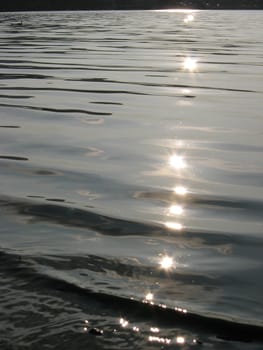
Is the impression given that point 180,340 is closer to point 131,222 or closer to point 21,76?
point 131,222

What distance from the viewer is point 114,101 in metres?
9.69

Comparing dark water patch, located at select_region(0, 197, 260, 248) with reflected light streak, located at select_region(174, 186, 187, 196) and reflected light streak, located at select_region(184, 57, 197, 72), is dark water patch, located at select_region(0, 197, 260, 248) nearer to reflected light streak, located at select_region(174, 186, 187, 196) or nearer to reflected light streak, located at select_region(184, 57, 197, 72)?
reflected light streak, located at select_region(174, 186, 187, 196)

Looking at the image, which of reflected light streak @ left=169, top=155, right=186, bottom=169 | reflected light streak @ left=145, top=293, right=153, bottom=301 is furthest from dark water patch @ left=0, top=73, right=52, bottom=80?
reflected light streak @ left=145, top=293, right=153, bottom=301

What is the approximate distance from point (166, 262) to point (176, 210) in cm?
102

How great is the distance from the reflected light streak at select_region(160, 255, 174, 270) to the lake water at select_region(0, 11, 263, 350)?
0.04 ft

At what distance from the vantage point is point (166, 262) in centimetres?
344

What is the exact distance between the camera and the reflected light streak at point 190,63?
15.2 meters

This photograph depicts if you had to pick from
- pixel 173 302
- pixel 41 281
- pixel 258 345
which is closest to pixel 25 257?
pixel 41 281

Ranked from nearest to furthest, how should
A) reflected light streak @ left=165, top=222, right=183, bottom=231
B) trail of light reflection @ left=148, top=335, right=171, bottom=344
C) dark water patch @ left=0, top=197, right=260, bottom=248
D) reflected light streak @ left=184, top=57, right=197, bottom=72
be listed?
1. trail of light reflection @ left=148, top=335, right=171, bottom=344
2. dark water patch @ left=0, top=197, right=260, bottom=248
3. reflected light streak @ left=165, top=222, right=183, bottom=231
4. reflected light streak @ left=184, top=57, right=197, bottom=72

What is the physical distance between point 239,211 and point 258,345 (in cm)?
191

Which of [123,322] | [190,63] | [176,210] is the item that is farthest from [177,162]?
[190,63]

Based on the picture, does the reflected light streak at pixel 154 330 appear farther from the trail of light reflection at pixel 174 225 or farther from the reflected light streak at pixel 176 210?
the reflected light streak at pixel 176 210

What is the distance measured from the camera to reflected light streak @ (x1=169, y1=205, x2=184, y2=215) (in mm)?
4359

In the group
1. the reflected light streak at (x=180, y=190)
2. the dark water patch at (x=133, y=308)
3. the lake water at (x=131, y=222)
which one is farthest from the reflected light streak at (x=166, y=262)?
the reflected light streak at (x=180, y=190)
